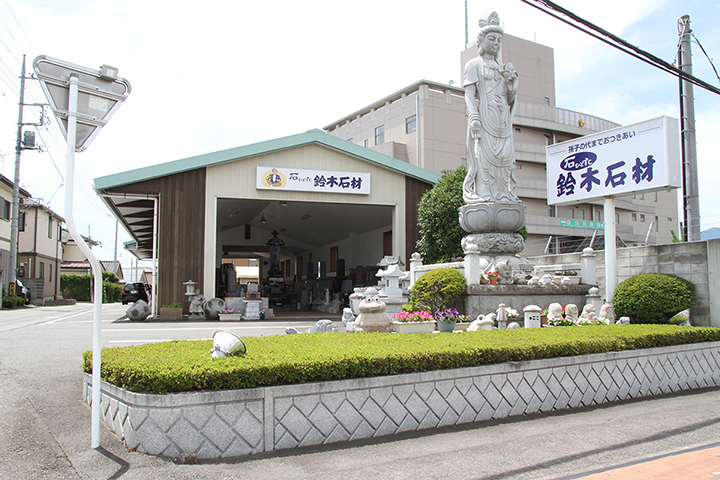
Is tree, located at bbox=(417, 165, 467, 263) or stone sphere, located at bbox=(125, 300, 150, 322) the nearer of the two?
stone sphere, located at bbox=(125, 300, 150, 322)

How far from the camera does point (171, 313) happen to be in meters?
16.9

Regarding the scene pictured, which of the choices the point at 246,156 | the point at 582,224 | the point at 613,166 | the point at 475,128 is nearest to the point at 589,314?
the point at 613,166

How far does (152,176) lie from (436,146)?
2323cm

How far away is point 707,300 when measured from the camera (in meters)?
10.3

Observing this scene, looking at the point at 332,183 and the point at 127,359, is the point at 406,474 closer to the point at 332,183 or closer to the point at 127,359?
the point at 127,359

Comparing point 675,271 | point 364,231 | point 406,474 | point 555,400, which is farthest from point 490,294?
point 364,231

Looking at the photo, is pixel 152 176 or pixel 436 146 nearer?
pixel 152 176

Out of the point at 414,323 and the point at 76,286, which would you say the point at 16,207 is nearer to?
the point at 76,286

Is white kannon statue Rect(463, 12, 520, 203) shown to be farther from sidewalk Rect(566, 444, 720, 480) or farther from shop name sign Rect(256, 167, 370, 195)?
sidewalk Rect(566, 444, 720, 480)

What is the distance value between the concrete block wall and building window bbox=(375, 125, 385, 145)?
28.9 metres

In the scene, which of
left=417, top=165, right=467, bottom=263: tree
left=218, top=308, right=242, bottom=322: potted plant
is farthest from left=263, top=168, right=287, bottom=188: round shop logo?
left=417, top=165, right=467, bottom=263: tree

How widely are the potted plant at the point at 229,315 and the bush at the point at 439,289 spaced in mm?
7914

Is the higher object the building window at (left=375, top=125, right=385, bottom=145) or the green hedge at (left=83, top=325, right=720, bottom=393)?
the building window at (left=375, top=125, right=385, bottom=145)

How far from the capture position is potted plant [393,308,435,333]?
27.8 ft
